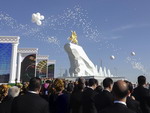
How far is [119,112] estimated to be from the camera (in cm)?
256

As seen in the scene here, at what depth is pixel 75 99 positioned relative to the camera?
213 inches

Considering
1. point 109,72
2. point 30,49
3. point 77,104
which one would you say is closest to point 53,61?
point 30,49

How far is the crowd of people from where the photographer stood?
3.42 m

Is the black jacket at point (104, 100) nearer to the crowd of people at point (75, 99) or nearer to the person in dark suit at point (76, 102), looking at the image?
the crowd of people at point (75, 99)

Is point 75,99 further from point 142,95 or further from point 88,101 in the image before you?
point 142,95

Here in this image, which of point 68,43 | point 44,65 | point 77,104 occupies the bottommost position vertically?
point 77,104

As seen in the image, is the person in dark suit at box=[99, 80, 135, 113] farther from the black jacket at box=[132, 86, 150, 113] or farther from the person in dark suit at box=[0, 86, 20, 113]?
the black jacket at box=[132, 86, 150, 113]

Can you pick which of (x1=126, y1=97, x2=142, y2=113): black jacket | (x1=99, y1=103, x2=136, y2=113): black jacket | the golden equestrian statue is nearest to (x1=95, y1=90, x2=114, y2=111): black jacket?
(x1=126, y1=97, x2=142, y2=113): black jacket

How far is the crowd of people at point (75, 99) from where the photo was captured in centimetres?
342

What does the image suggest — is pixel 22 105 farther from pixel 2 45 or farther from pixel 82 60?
pixel 82 60

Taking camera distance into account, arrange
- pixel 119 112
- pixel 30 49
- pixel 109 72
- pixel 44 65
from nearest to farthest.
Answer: pixel 119 112 < pixel 30 49 < pixel 44 65 < pixel 109 72

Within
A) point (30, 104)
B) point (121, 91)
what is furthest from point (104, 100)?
point (121, 91)

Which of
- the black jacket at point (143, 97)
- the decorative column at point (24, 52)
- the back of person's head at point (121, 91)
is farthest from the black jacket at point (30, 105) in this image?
the decorative column at point (24, 52)

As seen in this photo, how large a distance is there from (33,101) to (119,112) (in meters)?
1.52
